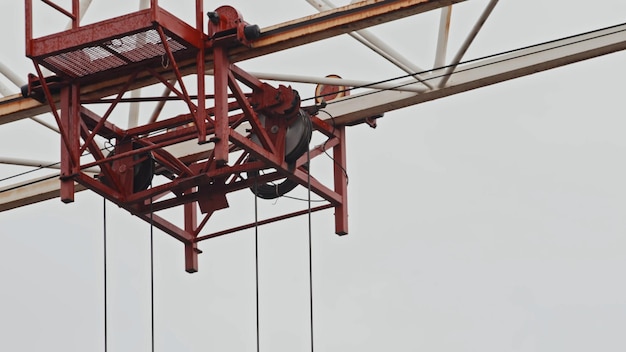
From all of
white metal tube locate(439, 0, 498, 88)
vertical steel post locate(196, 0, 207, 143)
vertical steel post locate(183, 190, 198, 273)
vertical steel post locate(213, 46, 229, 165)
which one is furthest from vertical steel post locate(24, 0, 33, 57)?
white metal tube locate(439, 0, 498, 88)

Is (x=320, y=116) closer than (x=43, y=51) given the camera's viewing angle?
No

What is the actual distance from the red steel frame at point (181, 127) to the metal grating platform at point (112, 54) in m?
0.03

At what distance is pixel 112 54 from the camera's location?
3828 cm

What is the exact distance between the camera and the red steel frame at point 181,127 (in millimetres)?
37562

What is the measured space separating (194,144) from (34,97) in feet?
12.1

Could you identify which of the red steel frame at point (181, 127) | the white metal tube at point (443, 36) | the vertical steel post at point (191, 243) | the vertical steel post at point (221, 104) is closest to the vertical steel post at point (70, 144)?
the red steel frame at point (181, 127)

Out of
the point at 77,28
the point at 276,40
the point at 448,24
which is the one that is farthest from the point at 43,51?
the point at 448,24

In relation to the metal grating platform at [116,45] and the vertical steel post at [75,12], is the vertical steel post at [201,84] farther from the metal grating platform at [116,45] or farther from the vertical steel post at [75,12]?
the vertical steel post at [75,12]

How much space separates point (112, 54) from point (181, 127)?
11.0 feet

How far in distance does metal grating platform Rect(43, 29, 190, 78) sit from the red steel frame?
0.03 m

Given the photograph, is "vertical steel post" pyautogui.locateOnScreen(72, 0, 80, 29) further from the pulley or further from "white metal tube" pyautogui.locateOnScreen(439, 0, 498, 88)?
"white metal tube" pyautogui.locateOnScreen(439, 0, 498, 88)

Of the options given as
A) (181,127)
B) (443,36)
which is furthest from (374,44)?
(181,127)

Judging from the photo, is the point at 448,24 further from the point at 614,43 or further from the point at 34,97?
the point at 34,97

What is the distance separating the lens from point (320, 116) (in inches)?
1636
